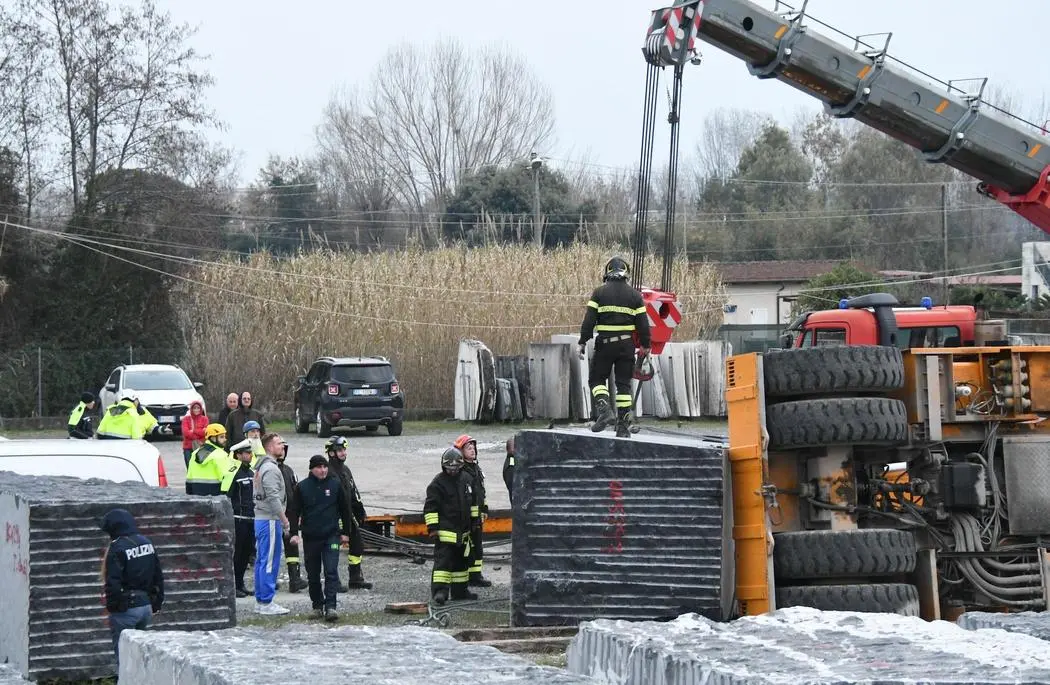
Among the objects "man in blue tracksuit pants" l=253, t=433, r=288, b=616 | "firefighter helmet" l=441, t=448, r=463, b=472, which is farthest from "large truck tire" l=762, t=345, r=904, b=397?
"man in blue tracksuit pants" l=253, t=433, r=288, b=616

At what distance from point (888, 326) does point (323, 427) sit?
16.7m

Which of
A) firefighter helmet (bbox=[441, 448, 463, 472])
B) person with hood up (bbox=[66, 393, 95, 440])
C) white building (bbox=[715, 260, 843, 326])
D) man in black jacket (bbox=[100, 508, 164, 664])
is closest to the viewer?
man in black jacket (bbox=[100, 508, 164, 664])

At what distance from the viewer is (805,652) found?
14.5 ft

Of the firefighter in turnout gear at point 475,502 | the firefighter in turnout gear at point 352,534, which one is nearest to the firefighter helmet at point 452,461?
the firefighter in turnout gear at point 475,502

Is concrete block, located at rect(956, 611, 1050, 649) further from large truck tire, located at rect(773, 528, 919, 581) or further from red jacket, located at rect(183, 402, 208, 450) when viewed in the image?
red jacket, located at rect(183, 402, 208, 450)

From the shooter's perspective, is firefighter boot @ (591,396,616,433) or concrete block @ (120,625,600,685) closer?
concrete block @ (120,625,600,685)

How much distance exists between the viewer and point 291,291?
1535 inches

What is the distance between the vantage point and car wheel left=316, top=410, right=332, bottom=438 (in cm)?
3027

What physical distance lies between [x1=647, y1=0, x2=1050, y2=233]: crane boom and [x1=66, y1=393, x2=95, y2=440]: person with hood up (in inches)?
386

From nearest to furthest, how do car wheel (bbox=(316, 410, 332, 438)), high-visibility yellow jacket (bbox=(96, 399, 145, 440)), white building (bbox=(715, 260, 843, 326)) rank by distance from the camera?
1. high-visibility yellow jacket (bbox=(96, 399, 145, 440))
2. car wheel (bbox=(316, 410, 332, 438))
3. white building (bbox=(715, 260, 843, 326))

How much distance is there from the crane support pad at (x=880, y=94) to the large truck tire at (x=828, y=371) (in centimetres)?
651

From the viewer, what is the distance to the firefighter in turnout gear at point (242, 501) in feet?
46.3

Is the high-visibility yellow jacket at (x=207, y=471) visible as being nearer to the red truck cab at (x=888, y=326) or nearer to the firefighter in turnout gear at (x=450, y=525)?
the firefighter in turnout gear at (x=450, y=525)

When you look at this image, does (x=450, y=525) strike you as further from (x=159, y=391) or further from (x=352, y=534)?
(x=159, y=391)
